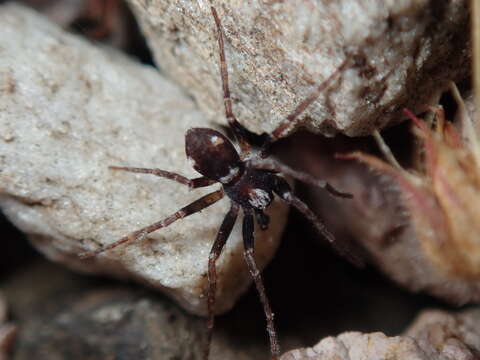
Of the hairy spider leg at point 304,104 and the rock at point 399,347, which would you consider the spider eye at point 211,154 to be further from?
the rock at point 399,347

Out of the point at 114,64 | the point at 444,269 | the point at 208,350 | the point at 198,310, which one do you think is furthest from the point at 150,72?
the point at 444,269

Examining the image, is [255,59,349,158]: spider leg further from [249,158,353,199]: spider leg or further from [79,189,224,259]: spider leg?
[79,189,224,259]: spider leg

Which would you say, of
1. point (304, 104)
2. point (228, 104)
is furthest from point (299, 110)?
point (228, 104)

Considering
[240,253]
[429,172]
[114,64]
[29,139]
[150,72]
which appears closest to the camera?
[429,172]

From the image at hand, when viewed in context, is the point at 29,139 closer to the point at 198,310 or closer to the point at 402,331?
the point at 198,310

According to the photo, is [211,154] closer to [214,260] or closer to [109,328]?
[214,260]
